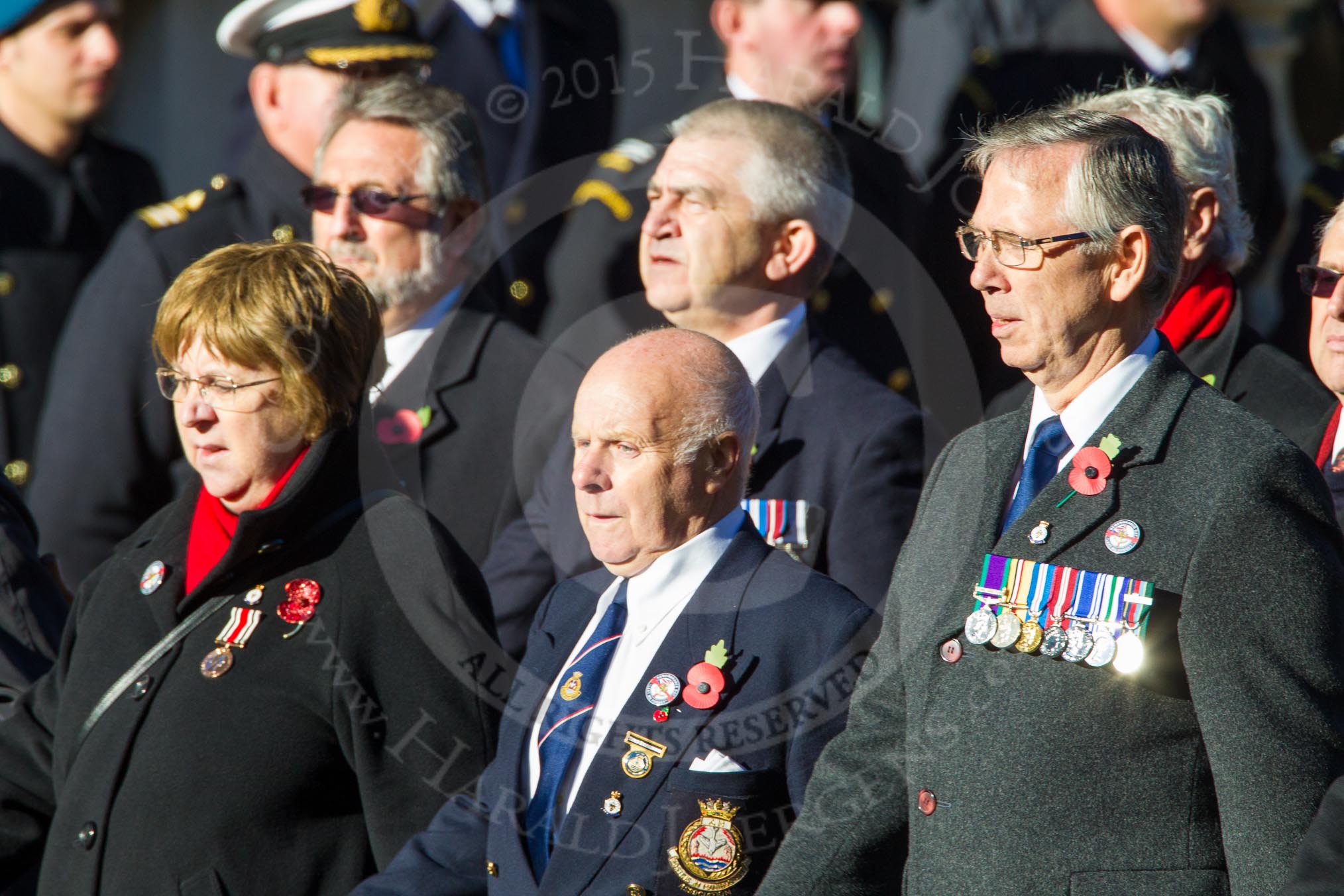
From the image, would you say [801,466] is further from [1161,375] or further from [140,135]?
[140,135]

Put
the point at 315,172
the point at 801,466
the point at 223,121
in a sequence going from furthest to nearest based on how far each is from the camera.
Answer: the point at 223,121, the point at 315,172, the point at 801,466

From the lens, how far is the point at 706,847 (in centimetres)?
273

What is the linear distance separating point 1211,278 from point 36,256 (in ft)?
13.1

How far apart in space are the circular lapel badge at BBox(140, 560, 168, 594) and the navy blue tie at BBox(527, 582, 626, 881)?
2.79 feet

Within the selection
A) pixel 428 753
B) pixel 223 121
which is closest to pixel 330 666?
pixel 428 753

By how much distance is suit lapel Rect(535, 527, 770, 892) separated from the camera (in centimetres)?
278

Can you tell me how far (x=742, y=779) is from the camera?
2730 mm

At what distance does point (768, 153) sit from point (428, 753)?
1730 millimetres

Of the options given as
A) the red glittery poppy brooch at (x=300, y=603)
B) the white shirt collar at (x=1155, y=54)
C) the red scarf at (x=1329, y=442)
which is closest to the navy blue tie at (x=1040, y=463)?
the red scarf at (x=1329, y=442)

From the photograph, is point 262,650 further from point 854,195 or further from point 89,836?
point 854,195

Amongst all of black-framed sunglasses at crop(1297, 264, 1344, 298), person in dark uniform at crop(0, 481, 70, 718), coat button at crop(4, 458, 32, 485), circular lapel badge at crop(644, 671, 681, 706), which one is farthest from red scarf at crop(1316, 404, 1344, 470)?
coat button at crop(4, 458, 32, 485)

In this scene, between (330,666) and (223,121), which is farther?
(223,121)

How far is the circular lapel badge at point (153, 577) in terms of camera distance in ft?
10.7

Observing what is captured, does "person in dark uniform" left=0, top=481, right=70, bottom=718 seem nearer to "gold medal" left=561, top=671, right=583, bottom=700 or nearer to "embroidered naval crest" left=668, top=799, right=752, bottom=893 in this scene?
"gold medal" left=561, top=671, right=583, bottom=700
